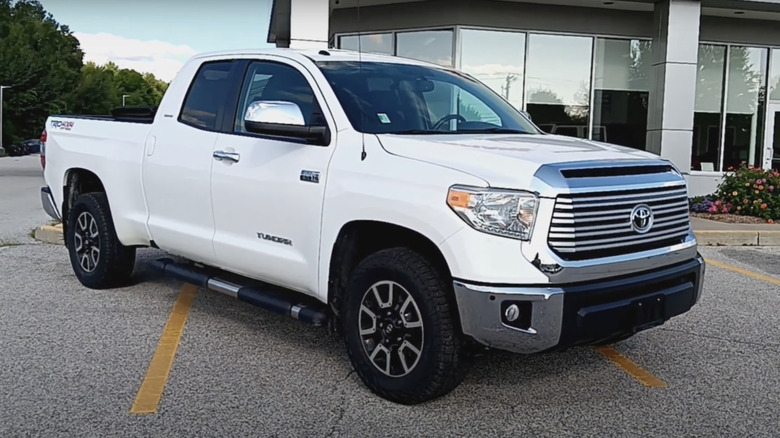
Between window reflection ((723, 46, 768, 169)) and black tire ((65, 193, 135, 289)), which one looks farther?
window reflection ((723, 46, 768, 169))

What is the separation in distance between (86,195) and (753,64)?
17.1 m

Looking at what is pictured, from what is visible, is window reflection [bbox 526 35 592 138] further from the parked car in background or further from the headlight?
the parked car in background

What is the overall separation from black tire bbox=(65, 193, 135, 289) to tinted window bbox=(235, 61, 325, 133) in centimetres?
192

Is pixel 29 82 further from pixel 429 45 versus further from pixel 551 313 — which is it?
pixel 551 313

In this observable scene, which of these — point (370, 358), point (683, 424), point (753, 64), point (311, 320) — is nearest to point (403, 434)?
point (370, 358)

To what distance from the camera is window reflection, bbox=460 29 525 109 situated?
16.8m

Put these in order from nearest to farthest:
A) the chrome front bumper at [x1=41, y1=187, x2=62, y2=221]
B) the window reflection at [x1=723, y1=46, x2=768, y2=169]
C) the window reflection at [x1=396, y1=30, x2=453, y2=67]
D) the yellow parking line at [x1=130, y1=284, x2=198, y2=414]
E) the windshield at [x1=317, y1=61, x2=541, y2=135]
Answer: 1. the yellow parking line at [x1=130, y1=284, x2=198, y2=414]
2. the windshield at [x1=317, y1=61, x2=541, y2=135]
3. the chrome front bumper at [x1=41, y1=187, x2=62, y2=221]
4. the window reflection at [x1=396, y1=30, x2=453, y2=67]
5. the window reflection at [x1=723, y1=46, x2=768, y2=169]

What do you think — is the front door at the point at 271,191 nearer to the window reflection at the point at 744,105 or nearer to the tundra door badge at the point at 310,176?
the tundra door badge at the point at 310,176

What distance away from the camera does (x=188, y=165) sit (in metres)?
5.47

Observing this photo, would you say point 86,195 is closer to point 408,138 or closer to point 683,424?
point 408,138

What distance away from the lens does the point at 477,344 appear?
12.9 ft

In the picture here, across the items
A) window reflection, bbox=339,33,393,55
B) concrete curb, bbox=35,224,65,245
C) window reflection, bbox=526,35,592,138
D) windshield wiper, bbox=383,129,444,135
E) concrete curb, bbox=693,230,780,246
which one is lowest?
concrete curb, bbox=35,224,65,245

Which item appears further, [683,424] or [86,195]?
[86,195]

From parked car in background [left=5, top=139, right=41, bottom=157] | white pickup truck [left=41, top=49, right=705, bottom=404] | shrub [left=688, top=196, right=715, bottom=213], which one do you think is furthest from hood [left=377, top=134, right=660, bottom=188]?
parked car in background [left=5, top=139, right=41, bottom=157]
